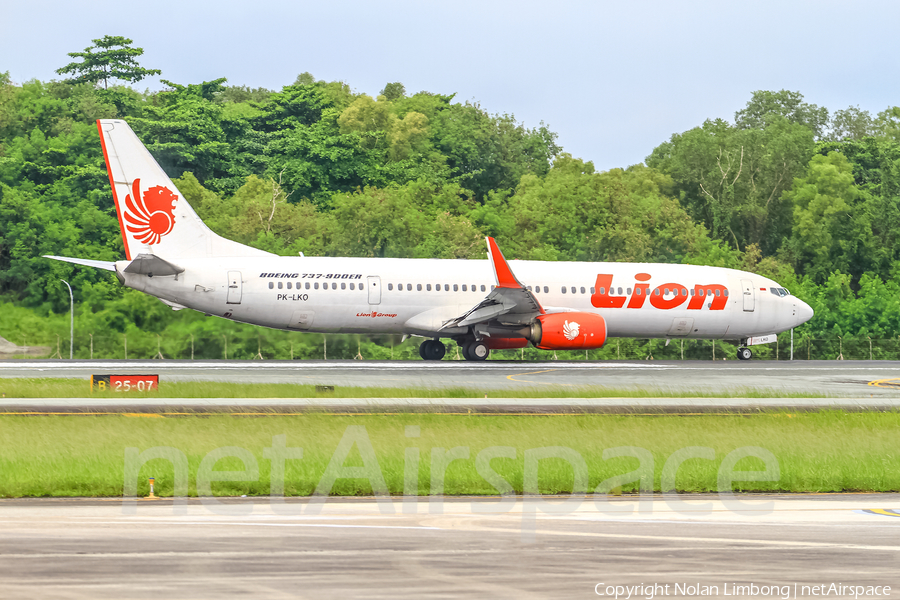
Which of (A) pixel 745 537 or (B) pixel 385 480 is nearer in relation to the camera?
(A) pixel 745 537

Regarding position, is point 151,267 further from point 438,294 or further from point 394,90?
point 394,90

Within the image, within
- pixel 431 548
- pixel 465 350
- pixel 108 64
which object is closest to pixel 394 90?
pixel 108 64

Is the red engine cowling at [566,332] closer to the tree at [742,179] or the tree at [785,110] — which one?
the tree at [742,179]

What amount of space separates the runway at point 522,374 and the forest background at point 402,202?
4164 mm

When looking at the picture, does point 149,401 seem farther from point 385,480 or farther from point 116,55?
point 116,55

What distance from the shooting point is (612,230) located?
61.5m

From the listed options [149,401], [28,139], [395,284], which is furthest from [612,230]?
[149,401]

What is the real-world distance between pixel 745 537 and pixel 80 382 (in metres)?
19.4

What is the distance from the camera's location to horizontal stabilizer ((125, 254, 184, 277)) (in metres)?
32.8

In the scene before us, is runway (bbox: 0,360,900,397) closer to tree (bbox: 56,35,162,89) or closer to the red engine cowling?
the red engine cowling

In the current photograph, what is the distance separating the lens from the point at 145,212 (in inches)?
1369

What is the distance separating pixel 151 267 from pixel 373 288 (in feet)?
24.1

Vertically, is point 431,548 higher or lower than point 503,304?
lower

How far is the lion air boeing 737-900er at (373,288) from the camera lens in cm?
3391
